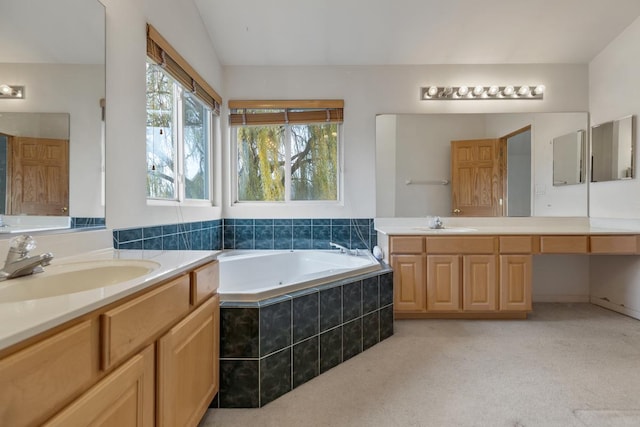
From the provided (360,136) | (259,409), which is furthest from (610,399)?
(360,136)

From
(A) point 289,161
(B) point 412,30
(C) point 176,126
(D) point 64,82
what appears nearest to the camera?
(D) point 64,82

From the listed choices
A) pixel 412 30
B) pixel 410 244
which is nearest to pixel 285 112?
pixel 412 30

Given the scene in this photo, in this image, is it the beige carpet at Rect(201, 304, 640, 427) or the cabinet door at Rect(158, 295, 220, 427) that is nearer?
the cabinet door at Rect(158, 295, 220, 427)

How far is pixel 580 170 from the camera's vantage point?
301 cm

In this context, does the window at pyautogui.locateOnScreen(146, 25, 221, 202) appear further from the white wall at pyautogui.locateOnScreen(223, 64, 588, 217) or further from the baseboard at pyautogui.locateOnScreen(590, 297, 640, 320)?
the baseboard at pyautogui.locateOnScreen(590, 297, 640, 320)

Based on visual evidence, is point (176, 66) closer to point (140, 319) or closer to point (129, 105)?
point (129, 105)

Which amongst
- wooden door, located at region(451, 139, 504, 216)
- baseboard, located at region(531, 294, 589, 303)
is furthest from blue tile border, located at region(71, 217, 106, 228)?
baseboard, located at region(531, 294, 589, 303)

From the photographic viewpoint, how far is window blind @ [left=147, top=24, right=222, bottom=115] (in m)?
1.86

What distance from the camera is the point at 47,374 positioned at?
1.94 feet

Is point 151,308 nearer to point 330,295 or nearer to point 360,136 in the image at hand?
point 330,295

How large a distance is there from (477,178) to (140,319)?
304 centimetres

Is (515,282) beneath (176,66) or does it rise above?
beneath

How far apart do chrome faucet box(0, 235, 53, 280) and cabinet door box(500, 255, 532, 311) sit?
2.85 meters

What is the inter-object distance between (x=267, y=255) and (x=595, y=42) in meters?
3.56
